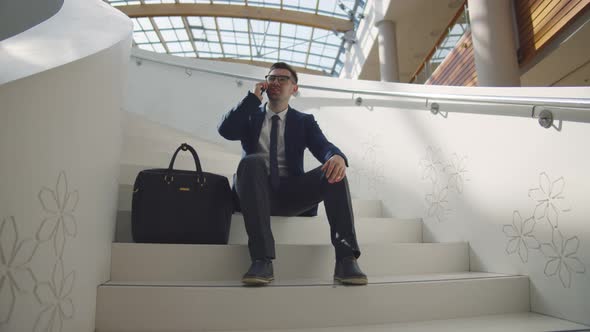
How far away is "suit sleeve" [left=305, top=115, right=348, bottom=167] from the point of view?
1971mm

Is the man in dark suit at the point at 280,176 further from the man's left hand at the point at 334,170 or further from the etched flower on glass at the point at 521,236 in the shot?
the etched flower on glass at the point at 521,236

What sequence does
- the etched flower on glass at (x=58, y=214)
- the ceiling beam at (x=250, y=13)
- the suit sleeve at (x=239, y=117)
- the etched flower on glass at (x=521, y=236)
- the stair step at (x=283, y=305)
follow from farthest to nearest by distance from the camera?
the ceiling beam at (x=250, y=13)
the suit sleeve at (x=239, y=117)
the etched flower on glass at (x=521, y=236)
the stair step at (x=283, y=305)
the etched flower on glass at (x=58, y=214)

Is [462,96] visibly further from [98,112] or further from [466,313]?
[98,112]

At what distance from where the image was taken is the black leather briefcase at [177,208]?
66.7 inches

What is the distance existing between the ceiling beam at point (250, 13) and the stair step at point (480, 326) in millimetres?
10814

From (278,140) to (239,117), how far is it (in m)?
0.23

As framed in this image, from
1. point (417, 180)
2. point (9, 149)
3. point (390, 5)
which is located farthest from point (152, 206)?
point (390, 5)

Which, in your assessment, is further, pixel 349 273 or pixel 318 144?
pixel 318 144

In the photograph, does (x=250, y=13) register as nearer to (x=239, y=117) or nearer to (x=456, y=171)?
(x=239, y=117)

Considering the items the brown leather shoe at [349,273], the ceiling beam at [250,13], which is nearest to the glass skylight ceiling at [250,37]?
the ceiling beam at [250,13]

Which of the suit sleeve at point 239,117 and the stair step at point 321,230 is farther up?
the suit sleeve at point 239,117

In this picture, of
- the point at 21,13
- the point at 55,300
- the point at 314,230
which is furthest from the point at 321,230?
the point at 21,13

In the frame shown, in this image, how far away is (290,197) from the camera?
6.54ft

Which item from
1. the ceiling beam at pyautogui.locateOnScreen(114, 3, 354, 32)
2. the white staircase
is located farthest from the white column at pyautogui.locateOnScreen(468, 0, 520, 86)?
the ceiling beam at pyautogui.locateOnScreen(114, 3, 354, 32)
